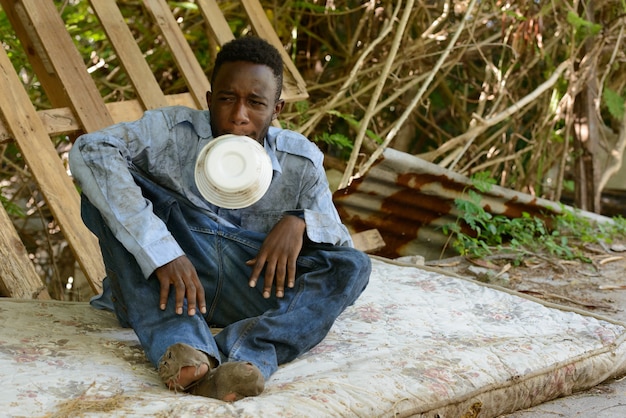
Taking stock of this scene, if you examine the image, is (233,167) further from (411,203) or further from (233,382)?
(411,203)

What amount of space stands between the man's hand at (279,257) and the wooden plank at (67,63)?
129 centimetres

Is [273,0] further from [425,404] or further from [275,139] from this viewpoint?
[425,404]

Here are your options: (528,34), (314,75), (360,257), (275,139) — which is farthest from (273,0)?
(360,257)

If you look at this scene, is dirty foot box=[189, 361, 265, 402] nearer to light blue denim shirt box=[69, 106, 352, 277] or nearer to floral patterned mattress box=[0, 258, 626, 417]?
floral patterned mattress box=[0, 258, 626, 417]

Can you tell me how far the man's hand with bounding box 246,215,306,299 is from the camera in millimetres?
2338

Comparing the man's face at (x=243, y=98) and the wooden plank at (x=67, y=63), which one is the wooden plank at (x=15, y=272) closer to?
the wooden plank at (x=67, y=63)

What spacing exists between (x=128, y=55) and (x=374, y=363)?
2.01m

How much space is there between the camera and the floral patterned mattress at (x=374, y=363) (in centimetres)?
196

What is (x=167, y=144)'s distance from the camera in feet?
8.26

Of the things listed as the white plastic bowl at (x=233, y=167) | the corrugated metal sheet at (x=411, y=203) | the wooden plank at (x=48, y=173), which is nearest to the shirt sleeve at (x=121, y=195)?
the white plastic bowl at (x=233, y=167)

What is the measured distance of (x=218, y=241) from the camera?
2.49m

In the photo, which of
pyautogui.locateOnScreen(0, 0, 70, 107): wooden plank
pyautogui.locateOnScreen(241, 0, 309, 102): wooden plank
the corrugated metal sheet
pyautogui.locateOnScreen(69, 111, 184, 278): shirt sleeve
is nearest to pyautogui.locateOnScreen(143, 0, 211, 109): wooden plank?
pyautogui.locateOnScreen(241, 0, 309, 102): wooden plank

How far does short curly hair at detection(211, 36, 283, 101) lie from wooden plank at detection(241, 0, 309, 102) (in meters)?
1.48

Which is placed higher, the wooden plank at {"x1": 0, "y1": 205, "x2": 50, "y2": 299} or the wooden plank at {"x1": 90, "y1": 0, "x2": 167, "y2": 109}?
the wooden plank at {"x1": 90, "y1": 0, "x2": 167, "y2": 109}
